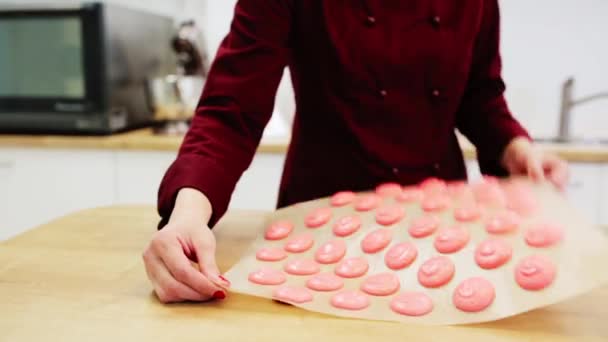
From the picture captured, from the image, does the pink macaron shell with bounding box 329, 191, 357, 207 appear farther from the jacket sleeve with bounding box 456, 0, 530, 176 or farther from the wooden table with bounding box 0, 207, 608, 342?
the jacket sleeve with bounding box 456, 0, 530, 176

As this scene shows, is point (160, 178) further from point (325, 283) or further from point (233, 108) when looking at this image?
point (325, 283)

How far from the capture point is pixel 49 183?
1687mm

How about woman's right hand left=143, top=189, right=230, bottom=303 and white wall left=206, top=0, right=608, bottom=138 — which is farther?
white wall left=206, top=0, right=608, bottom=138

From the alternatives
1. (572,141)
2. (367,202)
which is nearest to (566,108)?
(572,141)

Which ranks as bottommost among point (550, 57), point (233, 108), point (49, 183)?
point (49, 183)

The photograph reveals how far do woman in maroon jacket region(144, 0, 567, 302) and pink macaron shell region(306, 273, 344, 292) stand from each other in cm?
15

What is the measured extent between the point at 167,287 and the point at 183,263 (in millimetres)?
27

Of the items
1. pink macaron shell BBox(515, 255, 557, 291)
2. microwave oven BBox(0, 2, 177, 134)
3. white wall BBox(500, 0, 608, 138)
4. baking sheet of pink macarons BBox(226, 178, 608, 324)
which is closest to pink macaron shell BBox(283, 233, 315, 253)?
baking sheet of pink macarons BBox(226, 178, 608, 324)

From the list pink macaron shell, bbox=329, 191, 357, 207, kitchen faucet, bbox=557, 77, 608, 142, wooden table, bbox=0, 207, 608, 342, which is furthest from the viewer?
kitchen faucet, bbox=557, 77, 608, 142

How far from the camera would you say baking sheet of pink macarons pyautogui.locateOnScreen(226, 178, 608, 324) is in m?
0.49

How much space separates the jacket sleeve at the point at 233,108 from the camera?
0.64 meters

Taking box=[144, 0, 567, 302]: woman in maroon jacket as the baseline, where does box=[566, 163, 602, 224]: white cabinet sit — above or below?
below

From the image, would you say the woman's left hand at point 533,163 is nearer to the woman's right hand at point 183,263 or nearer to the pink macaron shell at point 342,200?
the pink macaron shell at point 342,200

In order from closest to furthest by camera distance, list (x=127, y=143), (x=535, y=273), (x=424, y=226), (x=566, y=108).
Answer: (x=535, y=273) < (x=424, y=226) < (x=127, y=143) < (x=566, y=108)
